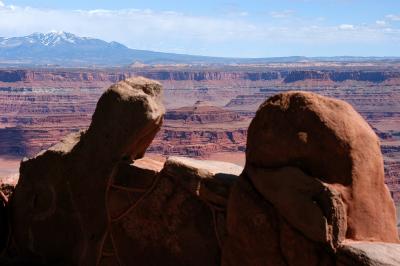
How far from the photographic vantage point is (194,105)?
95.2 metres

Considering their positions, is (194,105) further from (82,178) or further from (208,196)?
(208,196)

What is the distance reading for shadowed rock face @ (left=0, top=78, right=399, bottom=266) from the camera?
556cm

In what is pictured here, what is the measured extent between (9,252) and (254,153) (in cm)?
395

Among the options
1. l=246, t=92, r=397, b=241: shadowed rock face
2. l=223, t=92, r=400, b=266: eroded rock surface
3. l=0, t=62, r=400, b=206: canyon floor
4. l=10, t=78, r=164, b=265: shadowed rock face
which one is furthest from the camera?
l=0, t=62, r=400, b=206: canyon floor

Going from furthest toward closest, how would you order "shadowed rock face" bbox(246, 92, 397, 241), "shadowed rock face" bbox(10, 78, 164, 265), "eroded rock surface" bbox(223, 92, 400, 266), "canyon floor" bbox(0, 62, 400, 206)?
"canyon floor" bbox(0, 62, 400, 206) → "shadowed rock face" bbox(10, 78, 164, 265) → "shadowed rock face" bbox(246, 92, 397, 241) → "eroded rock surface" bbox(223, 92, 400, 266)

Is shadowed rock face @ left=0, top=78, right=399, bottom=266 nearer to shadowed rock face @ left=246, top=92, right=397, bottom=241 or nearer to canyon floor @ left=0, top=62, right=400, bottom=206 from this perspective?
shadowed rock face @ left=246, top=92, right=397, bottom=241

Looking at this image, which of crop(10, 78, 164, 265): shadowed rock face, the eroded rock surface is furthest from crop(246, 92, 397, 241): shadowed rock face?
crop(10, 78, 164, 265): shadowed rock face

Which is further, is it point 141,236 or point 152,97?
point 152,97

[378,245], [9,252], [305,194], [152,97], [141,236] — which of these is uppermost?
[152,97]

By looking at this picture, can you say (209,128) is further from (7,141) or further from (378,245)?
(378,245)

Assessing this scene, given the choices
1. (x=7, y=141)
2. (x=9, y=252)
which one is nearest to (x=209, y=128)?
(x=7, y=141)

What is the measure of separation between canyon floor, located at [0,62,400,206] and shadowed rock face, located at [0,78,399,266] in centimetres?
3253

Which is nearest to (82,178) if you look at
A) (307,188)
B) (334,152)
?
(307,188)

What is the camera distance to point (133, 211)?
7.06 metres
